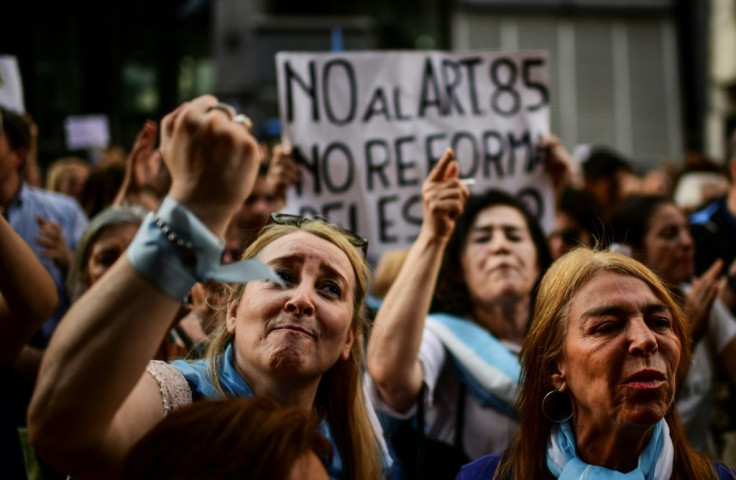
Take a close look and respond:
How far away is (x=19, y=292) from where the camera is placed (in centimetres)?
184

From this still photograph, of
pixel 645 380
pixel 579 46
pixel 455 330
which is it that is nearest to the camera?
pixel 645 380

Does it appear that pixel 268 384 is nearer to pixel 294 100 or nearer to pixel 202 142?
pixel 202 142

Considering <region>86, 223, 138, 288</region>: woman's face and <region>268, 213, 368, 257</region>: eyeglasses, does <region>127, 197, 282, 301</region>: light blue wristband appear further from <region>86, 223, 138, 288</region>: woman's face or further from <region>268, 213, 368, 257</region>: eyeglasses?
<region>86, 223, 138, 288</region>: woman's face

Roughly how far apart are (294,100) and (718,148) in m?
11.4

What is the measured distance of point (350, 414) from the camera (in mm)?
2299

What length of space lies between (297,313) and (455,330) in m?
Answer: 1.14

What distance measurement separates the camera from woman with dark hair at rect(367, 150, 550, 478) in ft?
A: 9.02

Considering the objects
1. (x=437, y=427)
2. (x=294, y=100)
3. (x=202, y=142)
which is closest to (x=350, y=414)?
(x=437, y=427)

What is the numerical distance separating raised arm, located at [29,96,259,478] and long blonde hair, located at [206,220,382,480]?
0.90m

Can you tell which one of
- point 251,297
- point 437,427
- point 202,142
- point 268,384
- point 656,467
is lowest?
point 437,427

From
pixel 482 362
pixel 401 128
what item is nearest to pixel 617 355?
pixel 482 362

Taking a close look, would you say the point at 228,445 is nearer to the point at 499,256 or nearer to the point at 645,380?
the point at 645,380

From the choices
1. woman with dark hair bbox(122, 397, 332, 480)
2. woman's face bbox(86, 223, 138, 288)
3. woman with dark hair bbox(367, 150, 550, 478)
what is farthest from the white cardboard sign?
woman with dark hair bbox(122, 397, 332, 480)

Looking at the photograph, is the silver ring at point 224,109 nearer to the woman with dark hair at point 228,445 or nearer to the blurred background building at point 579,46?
the woman with dark hair at point 228,445
